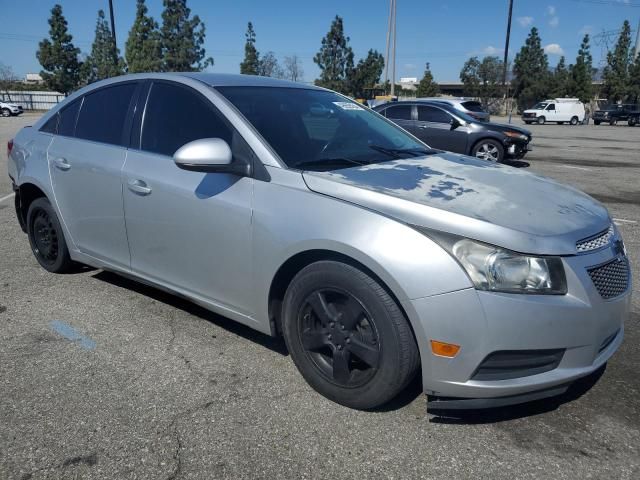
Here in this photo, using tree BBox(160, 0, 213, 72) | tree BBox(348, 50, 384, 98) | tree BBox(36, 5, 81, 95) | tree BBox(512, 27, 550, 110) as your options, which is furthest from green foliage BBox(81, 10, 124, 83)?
tree BBox(512, 27, 550, 110)

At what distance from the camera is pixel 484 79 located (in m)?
78.3

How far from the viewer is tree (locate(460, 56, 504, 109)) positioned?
75000 millimetres

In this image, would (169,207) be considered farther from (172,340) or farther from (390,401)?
(390,401)

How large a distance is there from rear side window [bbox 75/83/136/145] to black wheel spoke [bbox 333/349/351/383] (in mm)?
2158

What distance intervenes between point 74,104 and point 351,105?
2.19 metres

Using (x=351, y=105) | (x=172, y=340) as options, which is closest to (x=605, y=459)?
(x=172, y=340)

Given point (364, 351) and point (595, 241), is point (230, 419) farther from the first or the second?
point (595, 241)

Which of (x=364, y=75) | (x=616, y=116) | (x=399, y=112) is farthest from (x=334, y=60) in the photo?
(x=399, y=112)

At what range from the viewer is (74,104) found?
13.9ft

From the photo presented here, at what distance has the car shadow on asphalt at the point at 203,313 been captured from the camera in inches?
134

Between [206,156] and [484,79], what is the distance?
8274 centimetres

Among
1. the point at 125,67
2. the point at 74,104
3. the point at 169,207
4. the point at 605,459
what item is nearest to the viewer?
the point at 605,459

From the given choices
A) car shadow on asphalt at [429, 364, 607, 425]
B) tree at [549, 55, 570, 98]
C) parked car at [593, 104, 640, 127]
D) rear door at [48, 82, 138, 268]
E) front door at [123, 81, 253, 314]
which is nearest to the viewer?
car shadow on asphalt at [429, 364, 607, 425]

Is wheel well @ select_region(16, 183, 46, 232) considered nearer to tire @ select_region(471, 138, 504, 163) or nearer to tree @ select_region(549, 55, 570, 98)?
tire @ select_region(471, 138, 504, 163)
